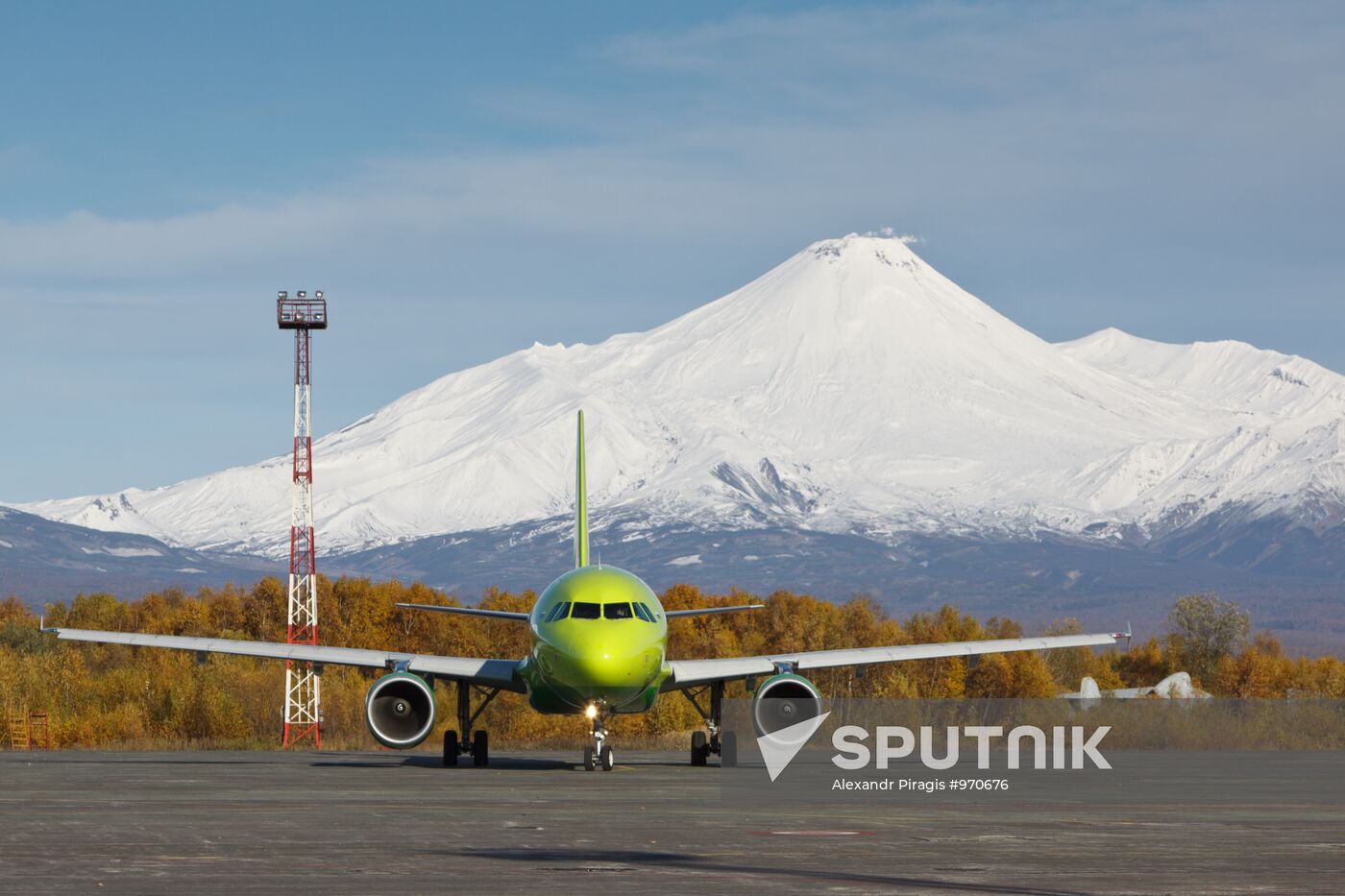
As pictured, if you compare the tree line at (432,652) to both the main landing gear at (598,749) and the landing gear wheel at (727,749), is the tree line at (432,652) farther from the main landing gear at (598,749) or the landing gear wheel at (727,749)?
the main landing gear at (598,749)

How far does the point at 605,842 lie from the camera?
70.5 feet

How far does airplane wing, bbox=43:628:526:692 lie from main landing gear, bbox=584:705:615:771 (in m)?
2.73

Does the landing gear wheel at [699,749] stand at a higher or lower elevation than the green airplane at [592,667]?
lower

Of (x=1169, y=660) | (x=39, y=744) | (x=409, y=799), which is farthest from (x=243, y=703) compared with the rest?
(x=1169, y=660)

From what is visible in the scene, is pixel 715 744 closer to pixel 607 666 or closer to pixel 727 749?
pixel 727 749

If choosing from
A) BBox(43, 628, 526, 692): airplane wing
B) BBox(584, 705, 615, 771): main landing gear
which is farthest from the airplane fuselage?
BBox(43, 628, 526, 692): airplane wing

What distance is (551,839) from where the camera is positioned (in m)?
21.8

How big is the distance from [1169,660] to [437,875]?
418 ft

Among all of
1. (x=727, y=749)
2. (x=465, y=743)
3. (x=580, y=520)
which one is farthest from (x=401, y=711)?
(x=580, y=520)

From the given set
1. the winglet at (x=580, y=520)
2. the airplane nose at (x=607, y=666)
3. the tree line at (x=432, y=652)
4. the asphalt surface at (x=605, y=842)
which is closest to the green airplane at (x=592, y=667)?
the airplane nose at (x=607, y=666)

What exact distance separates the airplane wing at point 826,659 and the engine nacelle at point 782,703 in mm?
725

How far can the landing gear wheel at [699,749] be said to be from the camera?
40.1 meters

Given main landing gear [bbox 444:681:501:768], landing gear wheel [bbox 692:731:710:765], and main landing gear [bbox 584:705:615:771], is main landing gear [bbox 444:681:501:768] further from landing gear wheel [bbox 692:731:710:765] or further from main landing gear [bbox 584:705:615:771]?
landing gear wheel [bbox 692:731:710:765]

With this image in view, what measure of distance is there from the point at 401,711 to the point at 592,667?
535cm
